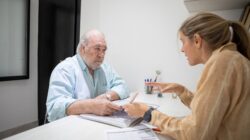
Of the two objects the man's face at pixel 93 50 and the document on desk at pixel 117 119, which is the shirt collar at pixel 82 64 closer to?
the man's face at pixel 93 50

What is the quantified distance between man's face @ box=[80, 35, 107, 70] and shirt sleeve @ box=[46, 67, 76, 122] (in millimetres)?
190

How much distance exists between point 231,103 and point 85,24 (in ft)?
6.25

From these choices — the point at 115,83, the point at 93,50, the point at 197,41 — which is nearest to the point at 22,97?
the point at 115,83

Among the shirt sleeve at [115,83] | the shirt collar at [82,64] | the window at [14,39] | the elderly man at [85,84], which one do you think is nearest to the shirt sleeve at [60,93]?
the elderly man at [85,84]

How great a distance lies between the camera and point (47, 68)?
316 centimetres

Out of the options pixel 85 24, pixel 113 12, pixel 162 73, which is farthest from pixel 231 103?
pixel 85 24

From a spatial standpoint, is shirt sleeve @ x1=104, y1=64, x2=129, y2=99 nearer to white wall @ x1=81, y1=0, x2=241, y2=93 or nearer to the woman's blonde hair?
white wall @ x1=81, y1=0, x2=241, y2=93

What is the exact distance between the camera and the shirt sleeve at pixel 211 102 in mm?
707

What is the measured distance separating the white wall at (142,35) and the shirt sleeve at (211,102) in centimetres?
117

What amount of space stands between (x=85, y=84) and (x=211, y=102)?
1.03m

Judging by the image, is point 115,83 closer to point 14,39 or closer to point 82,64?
point 82,64

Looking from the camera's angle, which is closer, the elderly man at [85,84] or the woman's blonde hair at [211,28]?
the woman's blonde hair at [211,28]

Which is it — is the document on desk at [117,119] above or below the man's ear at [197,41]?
below

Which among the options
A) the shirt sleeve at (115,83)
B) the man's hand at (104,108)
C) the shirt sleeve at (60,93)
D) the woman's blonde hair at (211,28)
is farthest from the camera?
the shirt sleeve at (115,83)
